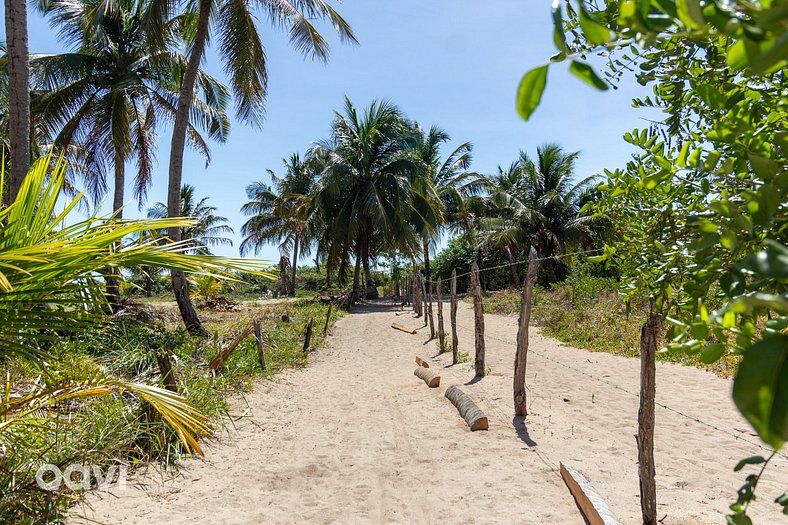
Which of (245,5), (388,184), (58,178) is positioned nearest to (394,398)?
(58,178)

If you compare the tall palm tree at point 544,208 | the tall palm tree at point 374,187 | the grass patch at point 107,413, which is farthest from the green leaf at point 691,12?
the tall palm tree at point 544,208

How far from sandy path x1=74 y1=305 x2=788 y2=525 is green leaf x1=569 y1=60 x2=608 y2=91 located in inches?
135

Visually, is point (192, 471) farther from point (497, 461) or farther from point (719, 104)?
point (719, 104)

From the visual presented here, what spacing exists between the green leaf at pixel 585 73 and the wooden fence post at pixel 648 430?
2789mm

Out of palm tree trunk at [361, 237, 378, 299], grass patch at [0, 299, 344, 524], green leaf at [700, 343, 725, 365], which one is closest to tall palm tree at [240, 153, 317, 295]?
palm tree trunk at [361, 237, 378, 299]

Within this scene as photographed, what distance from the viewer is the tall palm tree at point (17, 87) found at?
6.29m

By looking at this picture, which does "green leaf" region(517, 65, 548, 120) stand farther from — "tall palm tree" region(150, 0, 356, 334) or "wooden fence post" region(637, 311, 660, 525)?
"tall palm tree" region(150, 0, 356, 334)

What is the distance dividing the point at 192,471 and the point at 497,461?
8.57 ft

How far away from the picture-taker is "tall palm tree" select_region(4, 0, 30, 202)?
247 inches

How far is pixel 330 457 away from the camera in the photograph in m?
4.66

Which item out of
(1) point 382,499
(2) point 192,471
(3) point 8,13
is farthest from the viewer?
(3) point 8,13

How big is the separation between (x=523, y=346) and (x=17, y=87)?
7.09 m

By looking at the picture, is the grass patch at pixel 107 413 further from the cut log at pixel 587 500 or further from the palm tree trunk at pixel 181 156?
the cut log at pixel 587 500

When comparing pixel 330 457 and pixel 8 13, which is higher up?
pixel 8 13
